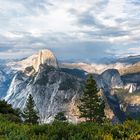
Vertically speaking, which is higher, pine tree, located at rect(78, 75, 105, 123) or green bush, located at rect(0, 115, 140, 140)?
green bush, located at rect(0, 115, 140, 140)

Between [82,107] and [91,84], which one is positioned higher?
[91,84]

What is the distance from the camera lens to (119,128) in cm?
1684

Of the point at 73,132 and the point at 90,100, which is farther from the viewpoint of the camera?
the point at 90,100

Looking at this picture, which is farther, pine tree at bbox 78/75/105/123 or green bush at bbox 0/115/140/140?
pine tree at bbox 78/75/105/123

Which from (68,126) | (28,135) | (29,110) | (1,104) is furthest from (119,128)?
(29,110)

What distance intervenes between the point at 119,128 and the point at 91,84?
299ft

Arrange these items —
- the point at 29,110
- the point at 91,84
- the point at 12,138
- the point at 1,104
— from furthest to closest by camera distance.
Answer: the point at 29,110
the point at 91,84
the point at 1,104
the point at 12,138

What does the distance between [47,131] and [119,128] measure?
3.15 m

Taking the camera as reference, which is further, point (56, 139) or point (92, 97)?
point (92, 97)

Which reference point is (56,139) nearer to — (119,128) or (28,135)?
(28,135)

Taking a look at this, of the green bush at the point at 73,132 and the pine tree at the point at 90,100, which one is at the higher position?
the green bush at the point at 73,132

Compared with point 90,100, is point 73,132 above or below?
above

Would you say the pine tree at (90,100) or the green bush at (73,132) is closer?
the green bush at (73,132)

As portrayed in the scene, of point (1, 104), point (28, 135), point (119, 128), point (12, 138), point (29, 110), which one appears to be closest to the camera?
point (12, 138)
